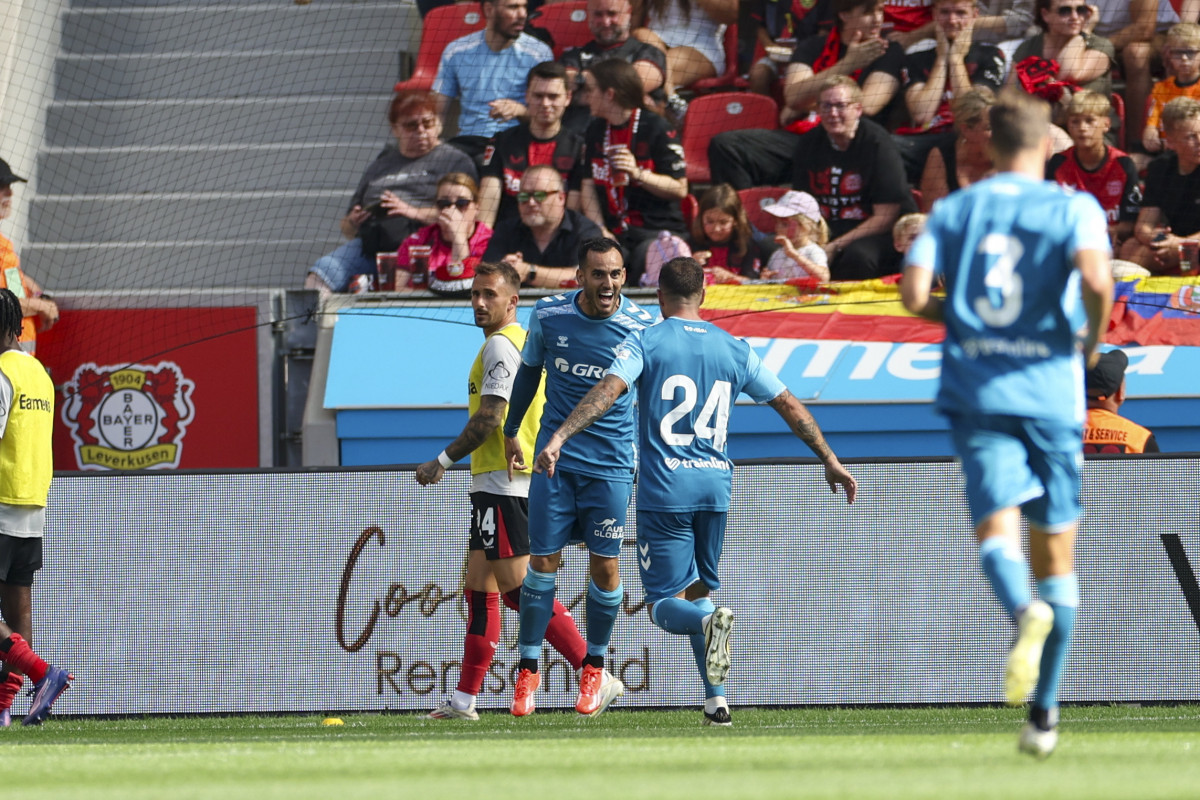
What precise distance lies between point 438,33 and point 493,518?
7.99 meters

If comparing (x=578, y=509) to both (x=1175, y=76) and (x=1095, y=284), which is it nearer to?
(x=1095, y=284)

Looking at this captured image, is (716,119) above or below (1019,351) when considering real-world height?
above

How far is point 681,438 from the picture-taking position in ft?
21.0

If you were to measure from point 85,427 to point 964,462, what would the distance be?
8.47 metres

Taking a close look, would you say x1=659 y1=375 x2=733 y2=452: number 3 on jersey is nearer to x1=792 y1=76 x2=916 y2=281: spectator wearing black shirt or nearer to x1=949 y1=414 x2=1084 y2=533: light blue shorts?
x1=949 y1=414 x2=1084 y2=533: light blue shorts

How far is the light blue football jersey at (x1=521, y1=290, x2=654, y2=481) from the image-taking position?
273 inches

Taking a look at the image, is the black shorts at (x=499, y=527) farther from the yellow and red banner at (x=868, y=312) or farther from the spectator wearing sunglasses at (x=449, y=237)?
the spectator wearing sunglasses at (x=449, y=237)

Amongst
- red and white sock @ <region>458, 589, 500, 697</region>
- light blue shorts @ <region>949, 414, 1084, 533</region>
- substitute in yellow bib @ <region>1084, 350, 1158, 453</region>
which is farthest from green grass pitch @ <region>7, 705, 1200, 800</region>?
substitute in yellow bib @ <region>1084, 350, 1158, 453</region>

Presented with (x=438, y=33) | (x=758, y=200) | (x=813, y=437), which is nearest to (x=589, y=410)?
(x=813, y=437)

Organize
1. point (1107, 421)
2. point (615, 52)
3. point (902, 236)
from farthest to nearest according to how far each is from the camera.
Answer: point (615, 52), point (902, 236), point (1107, 421)

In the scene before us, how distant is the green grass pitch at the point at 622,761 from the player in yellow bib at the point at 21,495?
485 millimetres

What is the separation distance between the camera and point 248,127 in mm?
14836

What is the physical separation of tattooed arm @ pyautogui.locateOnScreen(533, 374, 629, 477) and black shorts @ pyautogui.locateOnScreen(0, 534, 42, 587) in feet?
8.71

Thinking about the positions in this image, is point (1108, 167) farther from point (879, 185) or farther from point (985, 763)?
point (985, 763)
